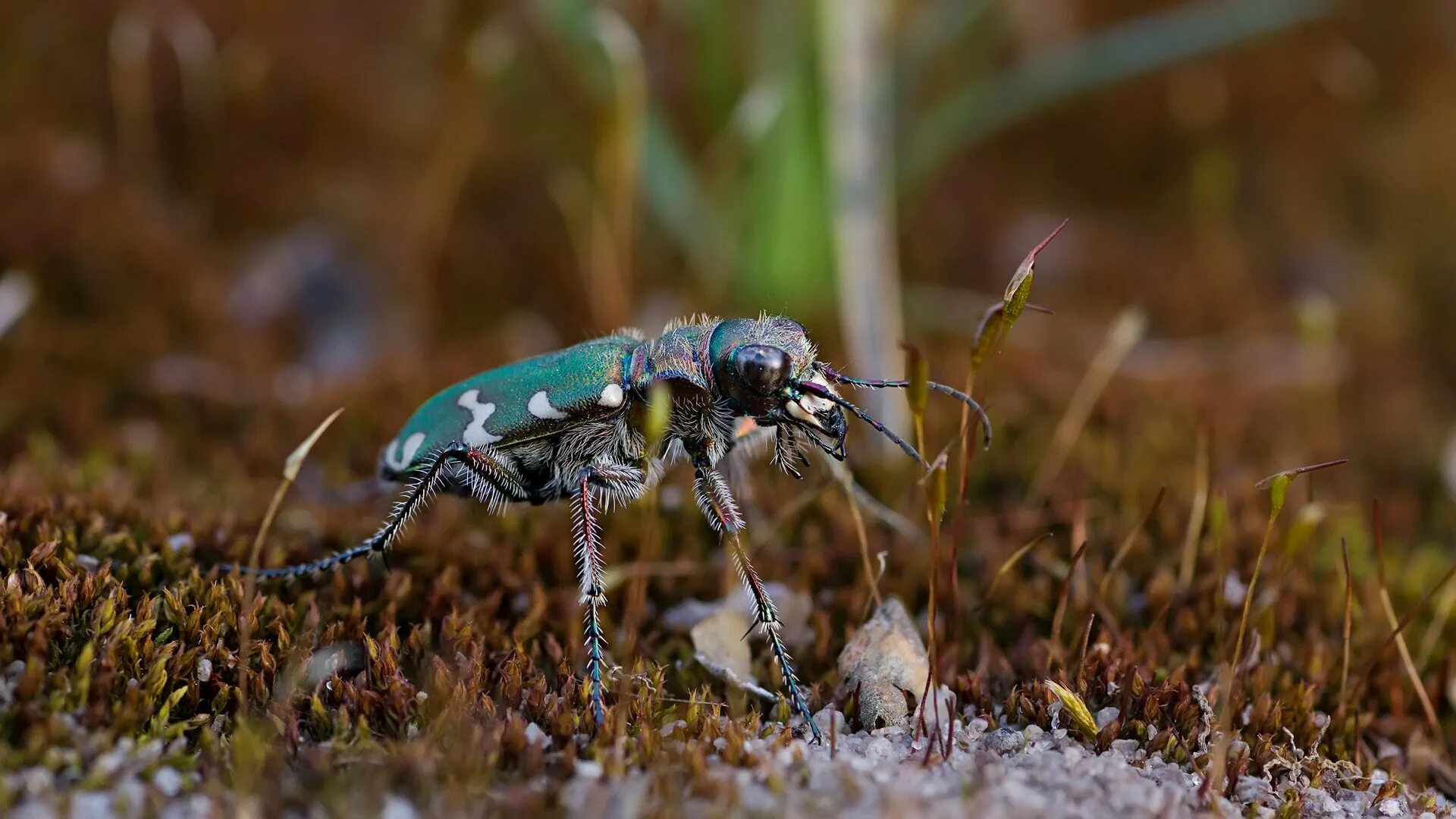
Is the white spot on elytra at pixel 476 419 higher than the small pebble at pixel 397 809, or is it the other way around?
the white spot on elytra at pixel 476 419

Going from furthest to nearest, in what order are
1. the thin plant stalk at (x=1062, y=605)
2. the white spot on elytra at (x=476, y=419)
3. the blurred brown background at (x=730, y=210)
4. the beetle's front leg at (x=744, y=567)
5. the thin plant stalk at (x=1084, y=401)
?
the blurred brown background at (x=730, y=210)
the thin plant stalk at (x=1084, y=401)
the white spot on elytra at (x=476, y=419)
the thin plant stalk at (x=1062, y=605)
the beetle's front leg at (x=744, y=567)

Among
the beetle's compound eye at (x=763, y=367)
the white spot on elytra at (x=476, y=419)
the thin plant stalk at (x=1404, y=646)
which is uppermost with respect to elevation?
the beetle's compound eye at (x=763, y=367)

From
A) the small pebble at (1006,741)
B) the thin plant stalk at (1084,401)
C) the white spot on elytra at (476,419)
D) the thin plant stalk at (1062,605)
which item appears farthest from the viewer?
the thin plant stalk at (1084,401)

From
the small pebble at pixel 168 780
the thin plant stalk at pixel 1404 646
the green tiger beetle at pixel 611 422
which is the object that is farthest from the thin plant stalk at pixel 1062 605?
the small pebble at pixel 168 780

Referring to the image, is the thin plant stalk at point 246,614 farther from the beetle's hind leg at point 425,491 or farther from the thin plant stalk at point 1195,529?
the thin plant stalk at point 1195,529

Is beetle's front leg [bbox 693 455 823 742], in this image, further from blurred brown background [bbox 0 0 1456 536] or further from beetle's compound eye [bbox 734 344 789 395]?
blurred brown background [bbox 0 0 1456 536]

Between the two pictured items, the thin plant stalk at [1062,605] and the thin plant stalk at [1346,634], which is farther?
the thin plant stalk at [1062,605]

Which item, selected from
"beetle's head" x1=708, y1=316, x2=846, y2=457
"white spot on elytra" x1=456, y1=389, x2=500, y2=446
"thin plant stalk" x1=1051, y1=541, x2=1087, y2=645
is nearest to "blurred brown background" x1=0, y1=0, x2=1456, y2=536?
"beetle's head" x1=708, y1=316, x2=846, y2=457
